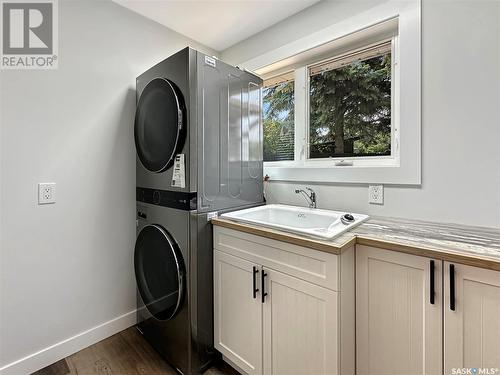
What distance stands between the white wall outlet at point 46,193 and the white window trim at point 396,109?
4.99ft

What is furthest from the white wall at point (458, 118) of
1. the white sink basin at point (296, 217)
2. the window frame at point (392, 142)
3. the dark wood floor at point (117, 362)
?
the dark wood floor at point (117, 362)

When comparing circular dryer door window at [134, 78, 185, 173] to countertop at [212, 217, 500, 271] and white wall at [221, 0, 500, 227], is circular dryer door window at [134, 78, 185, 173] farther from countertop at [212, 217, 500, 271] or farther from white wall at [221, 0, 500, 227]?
white wall at [221, 0, 500, 227]

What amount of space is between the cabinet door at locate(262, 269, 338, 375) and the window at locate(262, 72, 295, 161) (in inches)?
48.2

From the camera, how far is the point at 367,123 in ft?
5.76

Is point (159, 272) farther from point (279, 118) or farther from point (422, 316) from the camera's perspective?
point (279, 118)

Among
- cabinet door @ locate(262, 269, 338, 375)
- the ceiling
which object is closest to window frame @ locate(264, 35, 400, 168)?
the ceiling

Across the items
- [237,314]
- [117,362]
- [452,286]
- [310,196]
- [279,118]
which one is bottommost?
[117,362]

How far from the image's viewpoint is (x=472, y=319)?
2.93 feet

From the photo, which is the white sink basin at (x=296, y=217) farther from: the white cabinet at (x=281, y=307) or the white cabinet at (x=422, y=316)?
the white cabinet at (x=422, y=316)

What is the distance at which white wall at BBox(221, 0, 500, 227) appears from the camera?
1212 mm

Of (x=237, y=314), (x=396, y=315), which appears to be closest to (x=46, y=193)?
(x=237, y=314)

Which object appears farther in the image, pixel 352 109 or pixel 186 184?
pixel 352 109

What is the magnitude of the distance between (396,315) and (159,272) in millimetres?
1303

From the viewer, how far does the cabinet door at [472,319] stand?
860mm
